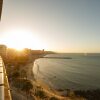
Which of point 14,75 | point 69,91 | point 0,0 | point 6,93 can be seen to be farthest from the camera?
point 69,91

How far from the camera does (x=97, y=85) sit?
67.9m

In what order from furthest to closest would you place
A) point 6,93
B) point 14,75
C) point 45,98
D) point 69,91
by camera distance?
point 69,91 < point 14,75 < point 45,98 < point 6,93

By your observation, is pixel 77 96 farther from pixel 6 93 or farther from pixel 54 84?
pixel 6 93

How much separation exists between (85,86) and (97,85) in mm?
4951

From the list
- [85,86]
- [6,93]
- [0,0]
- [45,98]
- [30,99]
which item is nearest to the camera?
[0,0]

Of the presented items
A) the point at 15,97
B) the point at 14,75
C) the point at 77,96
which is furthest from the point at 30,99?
the point at 77,96

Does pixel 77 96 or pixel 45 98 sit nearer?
pixel 45 98

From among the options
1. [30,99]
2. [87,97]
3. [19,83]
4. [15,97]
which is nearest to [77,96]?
[87,97]

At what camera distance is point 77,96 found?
52656mm

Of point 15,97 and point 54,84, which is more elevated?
point 15,97

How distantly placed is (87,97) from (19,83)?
2238 centimetres

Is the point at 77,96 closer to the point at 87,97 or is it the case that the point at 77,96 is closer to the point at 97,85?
the point at 87,97

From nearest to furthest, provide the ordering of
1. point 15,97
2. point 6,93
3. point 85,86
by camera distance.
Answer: point 6,93 → point 15,97 → point 85,86

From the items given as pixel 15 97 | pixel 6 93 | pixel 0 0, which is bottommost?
pixel 15 97
